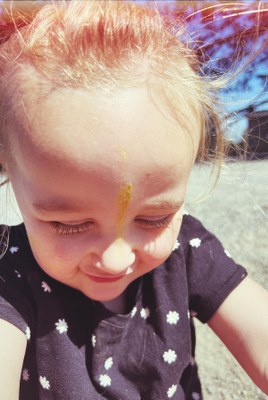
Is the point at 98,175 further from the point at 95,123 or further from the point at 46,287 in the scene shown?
the point at 46,287

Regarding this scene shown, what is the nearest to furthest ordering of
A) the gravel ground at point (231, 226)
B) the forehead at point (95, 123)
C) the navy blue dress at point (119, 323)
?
the forehead at point (95, 123), the navy blue dress at point (119, 323), the gravel ground at point (231, 226)

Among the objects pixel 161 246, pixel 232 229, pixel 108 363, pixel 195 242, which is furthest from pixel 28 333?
pixel 232 229

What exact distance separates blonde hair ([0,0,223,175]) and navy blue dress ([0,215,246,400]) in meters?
0.26

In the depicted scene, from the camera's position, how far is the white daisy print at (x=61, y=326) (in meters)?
0.92

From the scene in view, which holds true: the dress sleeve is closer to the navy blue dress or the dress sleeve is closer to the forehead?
the navy blue dress

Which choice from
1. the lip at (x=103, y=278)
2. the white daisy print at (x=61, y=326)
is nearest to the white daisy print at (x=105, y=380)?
the white daisy print at (x=61, y=326)

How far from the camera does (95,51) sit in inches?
29.2

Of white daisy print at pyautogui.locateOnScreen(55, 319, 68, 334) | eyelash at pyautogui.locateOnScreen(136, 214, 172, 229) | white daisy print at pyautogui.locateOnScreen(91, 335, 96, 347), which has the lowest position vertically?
white daisy print at pyautogui.locateOnScreen(91, 335, 96, 347)

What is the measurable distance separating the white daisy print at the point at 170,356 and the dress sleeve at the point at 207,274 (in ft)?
0.33

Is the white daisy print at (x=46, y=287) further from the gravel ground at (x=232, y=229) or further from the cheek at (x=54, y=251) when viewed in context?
the gravel ground at (x=232, y=229)

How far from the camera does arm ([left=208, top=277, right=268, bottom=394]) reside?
3.24ft

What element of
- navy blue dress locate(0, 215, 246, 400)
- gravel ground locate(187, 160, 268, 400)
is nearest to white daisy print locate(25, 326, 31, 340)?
navy blue dress locate(0, 215, 246, 400)

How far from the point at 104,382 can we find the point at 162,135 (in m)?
0.47

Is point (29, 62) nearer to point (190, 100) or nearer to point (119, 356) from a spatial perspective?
point (190, 100)
